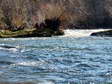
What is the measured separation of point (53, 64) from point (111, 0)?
5892 centimetres

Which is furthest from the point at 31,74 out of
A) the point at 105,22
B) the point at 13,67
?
the point at 105,22

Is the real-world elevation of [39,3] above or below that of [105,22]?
above

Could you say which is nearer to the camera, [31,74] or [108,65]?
[31,74]

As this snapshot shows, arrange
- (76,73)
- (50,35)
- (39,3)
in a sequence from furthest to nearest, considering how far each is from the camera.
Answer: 1. (39,3)
2. (50,35)
3. (76,73)

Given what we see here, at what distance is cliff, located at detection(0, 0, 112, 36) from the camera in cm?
5634

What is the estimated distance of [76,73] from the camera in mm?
17109

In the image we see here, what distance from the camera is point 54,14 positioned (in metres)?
60.6

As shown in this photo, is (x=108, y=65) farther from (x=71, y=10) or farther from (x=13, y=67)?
(x=71, y=10)

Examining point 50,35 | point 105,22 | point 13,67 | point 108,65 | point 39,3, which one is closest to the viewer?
point 13,67

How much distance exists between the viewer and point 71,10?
67938 millimetres

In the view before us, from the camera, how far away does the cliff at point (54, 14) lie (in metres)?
56.3

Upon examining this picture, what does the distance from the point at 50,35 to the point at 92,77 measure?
109 feet

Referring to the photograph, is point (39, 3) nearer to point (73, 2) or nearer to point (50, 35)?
point (73, 2)

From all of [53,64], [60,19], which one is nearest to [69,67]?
[53,64]
